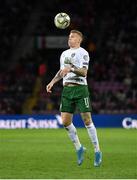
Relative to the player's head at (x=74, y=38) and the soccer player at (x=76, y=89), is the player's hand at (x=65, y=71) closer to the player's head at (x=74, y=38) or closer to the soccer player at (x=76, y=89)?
the soccer player at (x=76, y=89)

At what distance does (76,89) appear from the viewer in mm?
11836

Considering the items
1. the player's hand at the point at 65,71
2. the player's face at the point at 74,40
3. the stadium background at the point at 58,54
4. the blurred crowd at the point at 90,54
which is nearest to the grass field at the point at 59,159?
the player's hand at the point at 65,71

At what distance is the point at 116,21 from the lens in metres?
32.3

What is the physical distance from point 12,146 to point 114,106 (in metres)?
11.7

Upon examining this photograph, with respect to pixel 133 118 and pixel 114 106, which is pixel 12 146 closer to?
pixel 133 118

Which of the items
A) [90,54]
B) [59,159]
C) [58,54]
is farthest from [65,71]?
[58,54]

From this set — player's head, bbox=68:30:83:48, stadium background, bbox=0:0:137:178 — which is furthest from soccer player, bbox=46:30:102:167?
stadium background, bbox=0:0:137:178

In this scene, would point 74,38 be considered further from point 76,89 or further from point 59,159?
point 59,159

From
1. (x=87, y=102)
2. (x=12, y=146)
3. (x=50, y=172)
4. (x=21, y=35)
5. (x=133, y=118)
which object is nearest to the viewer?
(x=50, y=172)

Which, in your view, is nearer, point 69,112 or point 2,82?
point 69,112

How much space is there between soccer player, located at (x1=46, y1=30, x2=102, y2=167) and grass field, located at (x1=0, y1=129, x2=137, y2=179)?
47cm

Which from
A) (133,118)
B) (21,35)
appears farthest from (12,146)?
(21,35)

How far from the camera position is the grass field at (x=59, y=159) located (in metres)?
10.3

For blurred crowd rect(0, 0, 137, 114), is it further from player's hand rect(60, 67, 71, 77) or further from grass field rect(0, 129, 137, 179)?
player's hand rect(60, 67, 71, 77)
